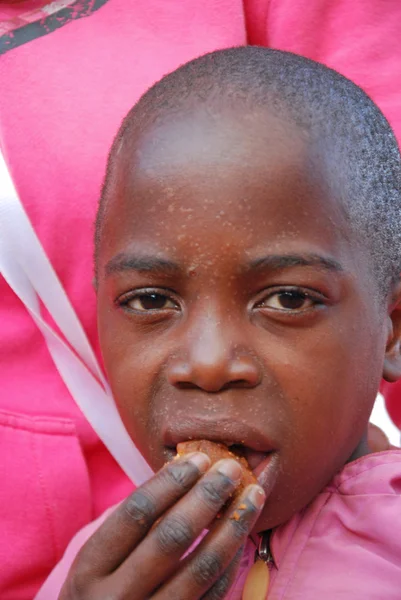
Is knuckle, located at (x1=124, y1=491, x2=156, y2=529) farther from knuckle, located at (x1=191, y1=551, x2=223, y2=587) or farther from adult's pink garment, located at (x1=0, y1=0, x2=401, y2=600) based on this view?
adult's pink garment, located at (x1=0, y1=0, x2=401, y2=600)

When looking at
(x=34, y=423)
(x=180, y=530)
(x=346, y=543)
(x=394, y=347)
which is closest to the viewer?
(x=180, y=530)

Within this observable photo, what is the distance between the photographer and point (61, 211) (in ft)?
5.88

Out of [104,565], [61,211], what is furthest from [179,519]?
[61,211]

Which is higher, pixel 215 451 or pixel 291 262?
pixel 291 262

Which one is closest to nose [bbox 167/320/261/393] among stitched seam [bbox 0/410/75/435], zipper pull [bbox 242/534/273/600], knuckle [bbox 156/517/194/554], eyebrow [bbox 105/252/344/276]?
eyebrow [bbox 105/252/344/276]

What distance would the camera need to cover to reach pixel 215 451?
4.30ft

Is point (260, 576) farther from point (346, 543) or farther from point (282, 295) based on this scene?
point (282, 295)

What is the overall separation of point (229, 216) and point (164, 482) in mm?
435

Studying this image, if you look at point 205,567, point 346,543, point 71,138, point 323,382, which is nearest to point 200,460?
point 205,567

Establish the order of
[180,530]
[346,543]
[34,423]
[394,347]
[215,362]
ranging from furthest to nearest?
[34,423], [394,347], [346,543], [215,362], [180,530]

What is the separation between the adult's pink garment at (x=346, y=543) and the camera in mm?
1355

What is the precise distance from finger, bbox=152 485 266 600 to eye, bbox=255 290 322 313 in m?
0.32

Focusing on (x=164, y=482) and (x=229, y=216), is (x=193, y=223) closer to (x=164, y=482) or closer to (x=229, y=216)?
(x=229, y=216)

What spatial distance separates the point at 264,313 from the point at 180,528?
386 millimetres
